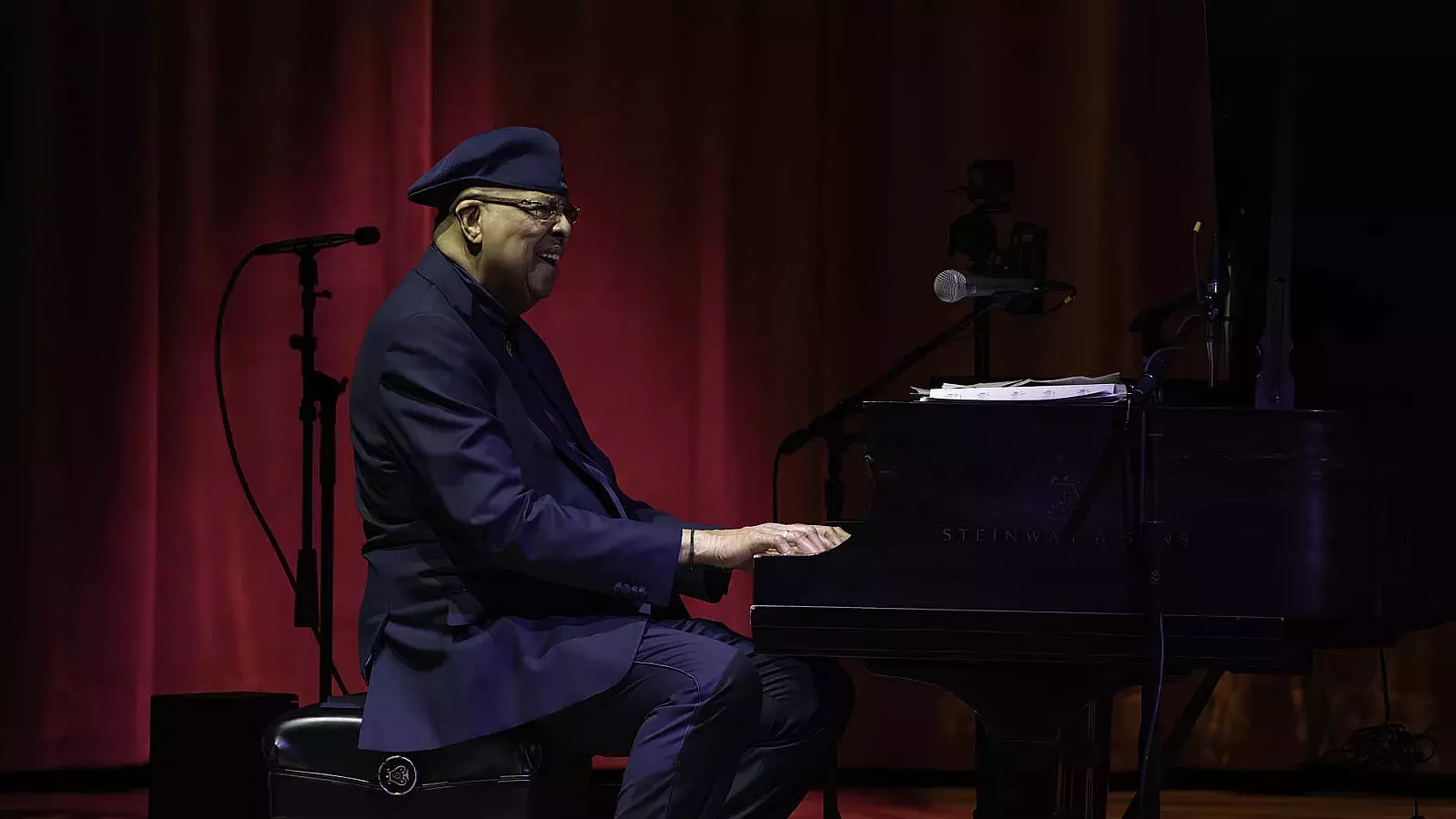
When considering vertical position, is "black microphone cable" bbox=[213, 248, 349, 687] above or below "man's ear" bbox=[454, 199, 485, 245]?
below

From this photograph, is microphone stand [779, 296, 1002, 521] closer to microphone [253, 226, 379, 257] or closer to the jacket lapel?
the jacket lapel

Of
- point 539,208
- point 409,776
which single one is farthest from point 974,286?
point 409,776

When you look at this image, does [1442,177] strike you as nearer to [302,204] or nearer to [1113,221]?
[1113,221]

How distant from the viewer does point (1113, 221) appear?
423cm

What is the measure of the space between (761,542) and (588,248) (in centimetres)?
228

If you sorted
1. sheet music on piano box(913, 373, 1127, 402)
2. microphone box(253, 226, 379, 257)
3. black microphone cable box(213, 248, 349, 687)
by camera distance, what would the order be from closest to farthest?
sheet music on piano box(913, 373, 1127, 402) → microphone box(253, 226, 379, 257) → black microphone cable box(213, 248, 349, 687)

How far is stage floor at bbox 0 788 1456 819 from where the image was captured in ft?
12.9

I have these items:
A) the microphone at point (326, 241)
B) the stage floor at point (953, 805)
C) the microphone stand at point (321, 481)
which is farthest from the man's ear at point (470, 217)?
the stage floor at point (953, 805)

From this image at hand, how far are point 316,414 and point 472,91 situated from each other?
1.11 m

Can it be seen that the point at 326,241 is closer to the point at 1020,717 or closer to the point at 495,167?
the point at 495,167

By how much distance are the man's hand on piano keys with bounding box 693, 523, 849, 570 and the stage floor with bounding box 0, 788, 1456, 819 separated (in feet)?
6.25

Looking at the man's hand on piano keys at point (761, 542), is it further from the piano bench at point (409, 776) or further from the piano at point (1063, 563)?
the piano bench at point (409, 776)

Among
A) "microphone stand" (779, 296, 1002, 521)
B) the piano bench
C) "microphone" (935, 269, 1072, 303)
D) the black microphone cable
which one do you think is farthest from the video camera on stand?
the black microphone cable

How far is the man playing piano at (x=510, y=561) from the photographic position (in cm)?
210
